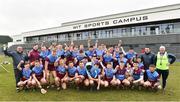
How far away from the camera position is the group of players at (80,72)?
12.0 metres

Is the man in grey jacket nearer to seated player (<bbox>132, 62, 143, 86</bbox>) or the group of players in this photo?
the group of players

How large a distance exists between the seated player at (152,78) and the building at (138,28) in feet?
75.7

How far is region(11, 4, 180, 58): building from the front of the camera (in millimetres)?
38188

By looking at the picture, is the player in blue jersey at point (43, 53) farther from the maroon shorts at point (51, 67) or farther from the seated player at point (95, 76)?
the seated player at point (95, 76)

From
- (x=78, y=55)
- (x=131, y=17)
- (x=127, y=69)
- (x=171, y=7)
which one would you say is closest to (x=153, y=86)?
(x=127, y=69)

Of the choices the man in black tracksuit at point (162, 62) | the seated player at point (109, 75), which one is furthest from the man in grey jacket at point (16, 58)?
the man in black tracksuit at point (162, 62)

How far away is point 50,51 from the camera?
1340 centimetres

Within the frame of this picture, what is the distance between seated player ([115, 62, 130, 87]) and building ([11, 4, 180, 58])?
913 inches

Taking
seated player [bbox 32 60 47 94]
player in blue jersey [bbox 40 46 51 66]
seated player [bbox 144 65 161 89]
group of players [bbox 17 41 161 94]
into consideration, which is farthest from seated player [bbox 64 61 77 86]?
seated player [bbox 144 65 161 89]

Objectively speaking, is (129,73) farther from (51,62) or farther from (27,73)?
(27,73)

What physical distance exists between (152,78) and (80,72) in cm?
281

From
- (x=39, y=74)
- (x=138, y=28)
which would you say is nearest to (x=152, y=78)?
(x=39, y=74)

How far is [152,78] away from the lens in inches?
474

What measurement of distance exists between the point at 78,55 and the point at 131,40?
30.2 m
